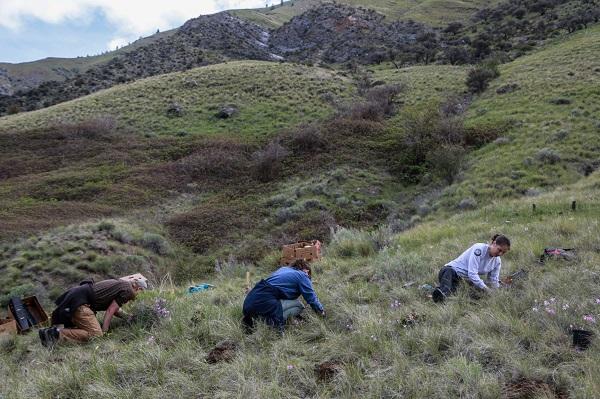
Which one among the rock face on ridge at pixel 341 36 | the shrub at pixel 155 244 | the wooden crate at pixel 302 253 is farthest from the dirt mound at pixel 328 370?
the rock face on ridge at pixel 341 36

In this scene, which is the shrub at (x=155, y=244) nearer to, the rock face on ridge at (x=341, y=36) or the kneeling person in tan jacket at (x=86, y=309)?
the kneeling person in tan jacket at (x=86, y=309)

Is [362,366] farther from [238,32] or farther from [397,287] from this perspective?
[238,32]

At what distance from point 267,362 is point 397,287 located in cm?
271

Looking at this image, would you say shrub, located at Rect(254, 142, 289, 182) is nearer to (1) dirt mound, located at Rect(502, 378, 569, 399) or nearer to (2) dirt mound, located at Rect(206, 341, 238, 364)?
(2) dirt mound, located at Rect(206, 341, 238, 364)

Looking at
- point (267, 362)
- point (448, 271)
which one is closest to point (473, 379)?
point (267, 362)

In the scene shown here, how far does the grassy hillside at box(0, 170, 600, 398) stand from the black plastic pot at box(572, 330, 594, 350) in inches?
3.5

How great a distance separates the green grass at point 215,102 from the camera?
30839 mm

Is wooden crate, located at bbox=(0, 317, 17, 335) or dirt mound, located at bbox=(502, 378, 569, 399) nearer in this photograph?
dirt mound, located at bbox=(502, 378, 569, 399)

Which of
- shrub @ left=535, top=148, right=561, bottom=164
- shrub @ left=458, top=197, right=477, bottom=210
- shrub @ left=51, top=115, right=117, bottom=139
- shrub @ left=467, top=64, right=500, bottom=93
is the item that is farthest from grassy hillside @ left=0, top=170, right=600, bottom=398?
shrub @ left=467, top=64, right=500, bottom=93

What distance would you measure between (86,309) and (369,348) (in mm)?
4310

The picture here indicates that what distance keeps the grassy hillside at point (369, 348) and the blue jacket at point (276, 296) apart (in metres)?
0.22

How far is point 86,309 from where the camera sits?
6648 millimetres

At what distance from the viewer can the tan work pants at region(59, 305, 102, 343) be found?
6402 mm

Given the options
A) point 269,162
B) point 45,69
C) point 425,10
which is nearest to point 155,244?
point 269,162
